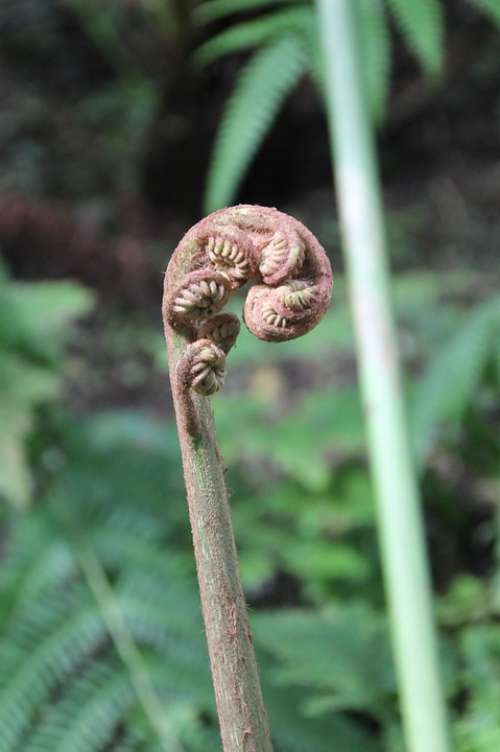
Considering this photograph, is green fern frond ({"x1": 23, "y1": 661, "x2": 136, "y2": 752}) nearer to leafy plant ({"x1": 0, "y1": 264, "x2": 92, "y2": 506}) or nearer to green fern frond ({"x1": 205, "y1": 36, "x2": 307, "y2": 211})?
leafy plant ({"x1": 0, "y1": 264, "x2": 92, "y2": 506})

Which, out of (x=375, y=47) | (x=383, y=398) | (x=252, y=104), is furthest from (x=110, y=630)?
(x=375, y=47)

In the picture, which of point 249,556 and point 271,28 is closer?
point 271,28

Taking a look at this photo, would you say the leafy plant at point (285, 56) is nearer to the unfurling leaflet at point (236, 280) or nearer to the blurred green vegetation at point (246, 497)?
the blurred green vegetation at point (246, 497)

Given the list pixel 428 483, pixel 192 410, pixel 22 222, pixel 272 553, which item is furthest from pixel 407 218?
pixel 192 410

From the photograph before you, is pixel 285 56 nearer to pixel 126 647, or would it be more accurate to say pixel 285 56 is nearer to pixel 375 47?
pixel 375 47

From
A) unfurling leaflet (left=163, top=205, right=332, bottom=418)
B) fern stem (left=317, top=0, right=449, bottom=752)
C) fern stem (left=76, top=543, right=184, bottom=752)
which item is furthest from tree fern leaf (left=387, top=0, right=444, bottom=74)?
unfurling leaflet (left=163, top=205, right=332, bottom=418)
